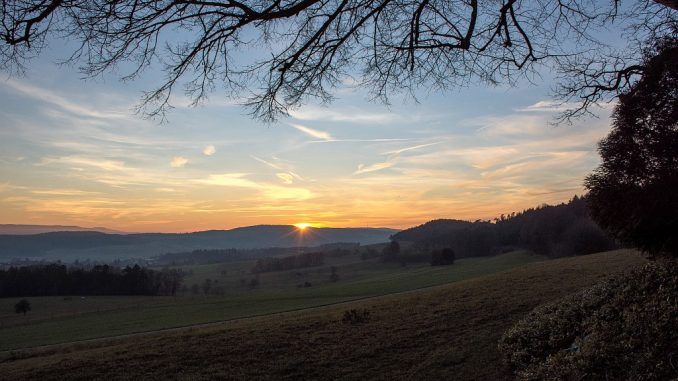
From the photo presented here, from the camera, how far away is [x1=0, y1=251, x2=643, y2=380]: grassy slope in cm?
1020

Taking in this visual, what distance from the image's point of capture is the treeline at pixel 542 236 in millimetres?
54500

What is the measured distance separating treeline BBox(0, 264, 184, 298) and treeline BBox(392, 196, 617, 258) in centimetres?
7048

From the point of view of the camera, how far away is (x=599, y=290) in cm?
1005

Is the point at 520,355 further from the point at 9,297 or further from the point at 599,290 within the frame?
the point at 9,297

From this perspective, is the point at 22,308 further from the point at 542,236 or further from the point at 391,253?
the point at 391,253

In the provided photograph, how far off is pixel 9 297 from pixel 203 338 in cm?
9242

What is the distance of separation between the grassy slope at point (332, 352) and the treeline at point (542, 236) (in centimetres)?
477

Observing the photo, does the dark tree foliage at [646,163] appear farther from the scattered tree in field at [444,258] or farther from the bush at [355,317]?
the scattered tree in field at [444,258]

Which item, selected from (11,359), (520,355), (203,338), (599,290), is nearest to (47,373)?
(203,338)

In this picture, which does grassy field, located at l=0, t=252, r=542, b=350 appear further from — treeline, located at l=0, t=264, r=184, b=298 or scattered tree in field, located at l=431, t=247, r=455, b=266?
scattered tree in field, located at l=431, t=247, r=455, b=266

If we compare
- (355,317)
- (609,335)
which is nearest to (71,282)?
(355,317)

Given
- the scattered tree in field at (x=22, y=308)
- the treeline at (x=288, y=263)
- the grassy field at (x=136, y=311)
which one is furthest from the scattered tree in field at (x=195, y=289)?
the scattered tree in field at (x=22, y=308)

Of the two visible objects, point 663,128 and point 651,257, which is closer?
point 663,128

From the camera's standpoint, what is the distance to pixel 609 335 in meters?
7.05
